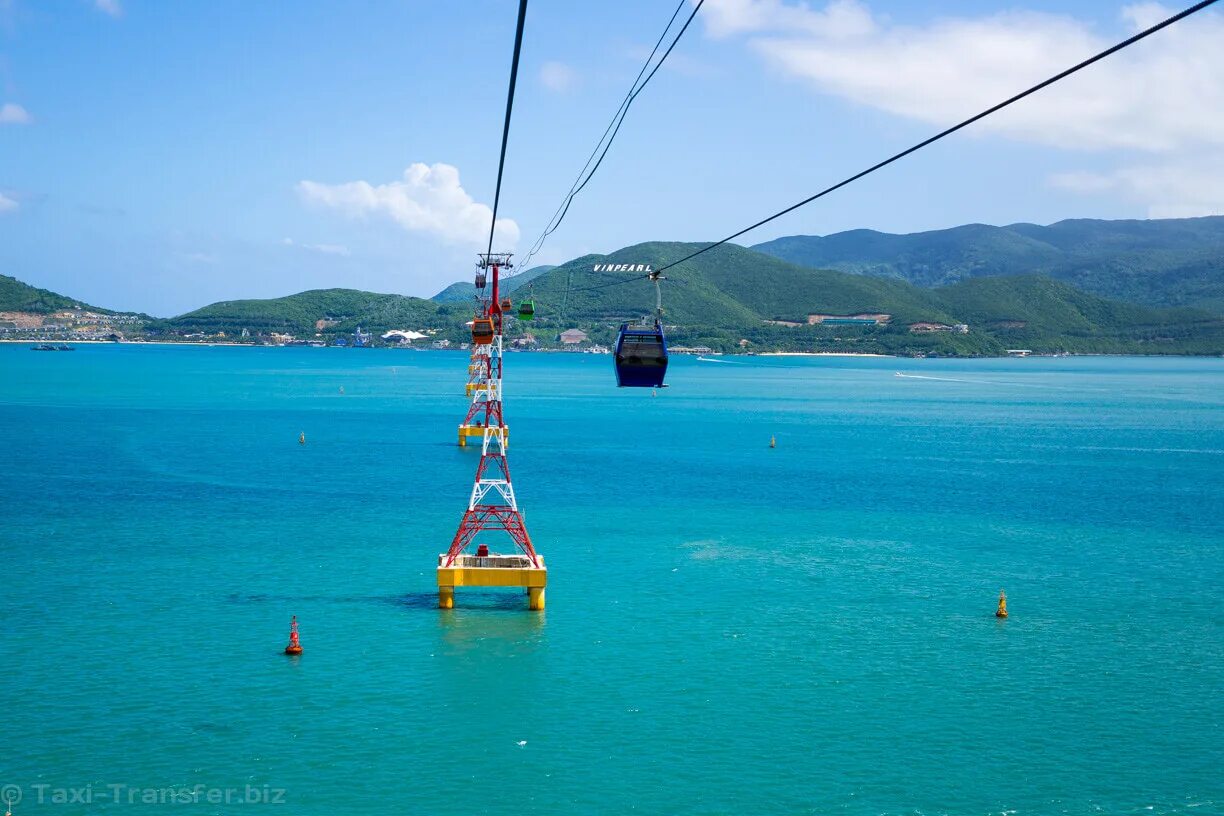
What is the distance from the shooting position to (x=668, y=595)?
45.9 meters

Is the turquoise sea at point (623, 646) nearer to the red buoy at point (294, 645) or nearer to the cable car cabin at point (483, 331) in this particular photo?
the red buoy at point (294, 645)

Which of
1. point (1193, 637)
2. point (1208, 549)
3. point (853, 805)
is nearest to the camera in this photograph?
point (853, 805)

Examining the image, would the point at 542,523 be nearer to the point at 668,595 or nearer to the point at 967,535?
the point at 668,595

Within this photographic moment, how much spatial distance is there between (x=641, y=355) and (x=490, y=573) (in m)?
10.2

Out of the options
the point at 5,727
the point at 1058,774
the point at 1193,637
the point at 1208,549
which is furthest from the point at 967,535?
the point at 5,727

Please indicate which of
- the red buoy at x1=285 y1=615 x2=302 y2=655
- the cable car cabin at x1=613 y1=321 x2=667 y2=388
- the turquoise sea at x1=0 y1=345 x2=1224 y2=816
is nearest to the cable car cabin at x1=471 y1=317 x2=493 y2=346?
the cable car cabin at x1=613 y1=321 x2=667 y2=388

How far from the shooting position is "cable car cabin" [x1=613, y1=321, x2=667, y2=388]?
143 feet

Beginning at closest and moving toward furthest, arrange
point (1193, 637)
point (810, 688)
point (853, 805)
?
point (853, 805), point (810, 688), point (1193, 637)

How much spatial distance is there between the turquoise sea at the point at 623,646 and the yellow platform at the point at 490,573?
1497mm

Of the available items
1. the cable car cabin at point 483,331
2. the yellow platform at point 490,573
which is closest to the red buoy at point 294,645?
the yellow platform at point 490,573

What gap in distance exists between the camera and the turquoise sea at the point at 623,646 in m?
28.4

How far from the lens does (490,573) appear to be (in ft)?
132

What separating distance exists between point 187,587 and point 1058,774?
109ft

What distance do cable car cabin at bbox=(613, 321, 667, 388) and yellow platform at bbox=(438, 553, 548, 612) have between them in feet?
26.0
